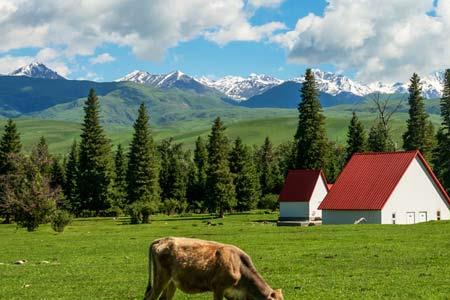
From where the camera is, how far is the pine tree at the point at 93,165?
4328 inches

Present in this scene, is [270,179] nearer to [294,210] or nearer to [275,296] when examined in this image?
[294,210]

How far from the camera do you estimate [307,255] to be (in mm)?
30859

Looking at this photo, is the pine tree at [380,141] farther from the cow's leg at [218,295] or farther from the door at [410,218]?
the cow's leg at [218,295]

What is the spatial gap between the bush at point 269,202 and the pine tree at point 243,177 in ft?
24.1

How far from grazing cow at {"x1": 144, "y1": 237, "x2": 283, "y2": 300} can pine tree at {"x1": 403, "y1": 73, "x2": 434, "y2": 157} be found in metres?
89.5

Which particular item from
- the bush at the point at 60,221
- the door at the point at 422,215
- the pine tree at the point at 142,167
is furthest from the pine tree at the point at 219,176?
the bush at the point at 60,221

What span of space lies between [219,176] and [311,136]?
17811 millimetres

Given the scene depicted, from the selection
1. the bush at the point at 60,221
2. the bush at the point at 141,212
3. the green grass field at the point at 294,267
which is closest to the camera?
the green grass field at the point at 294,267

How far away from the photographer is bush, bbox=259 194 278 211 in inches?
4872

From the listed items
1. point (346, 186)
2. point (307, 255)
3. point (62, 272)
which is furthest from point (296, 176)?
point (62, 272)

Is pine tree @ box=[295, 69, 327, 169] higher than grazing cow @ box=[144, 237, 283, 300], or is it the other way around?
pine tree @ box=[295, 69, 327, 169]

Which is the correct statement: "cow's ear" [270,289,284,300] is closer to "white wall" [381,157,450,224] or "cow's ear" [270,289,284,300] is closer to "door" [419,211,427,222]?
"white wall" [381,157,450,224]

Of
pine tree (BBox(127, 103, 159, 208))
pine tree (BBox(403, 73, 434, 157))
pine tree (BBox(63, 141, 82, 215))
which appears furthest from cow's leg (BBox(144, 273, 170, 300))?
pine tree (BBox(63, 141, 82, 215))

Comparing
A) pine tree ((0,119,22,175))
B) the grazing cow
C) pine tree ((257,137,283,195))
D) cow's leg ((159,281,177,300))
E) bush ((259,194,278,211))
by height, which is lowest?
bush ((259,194,278,211))
